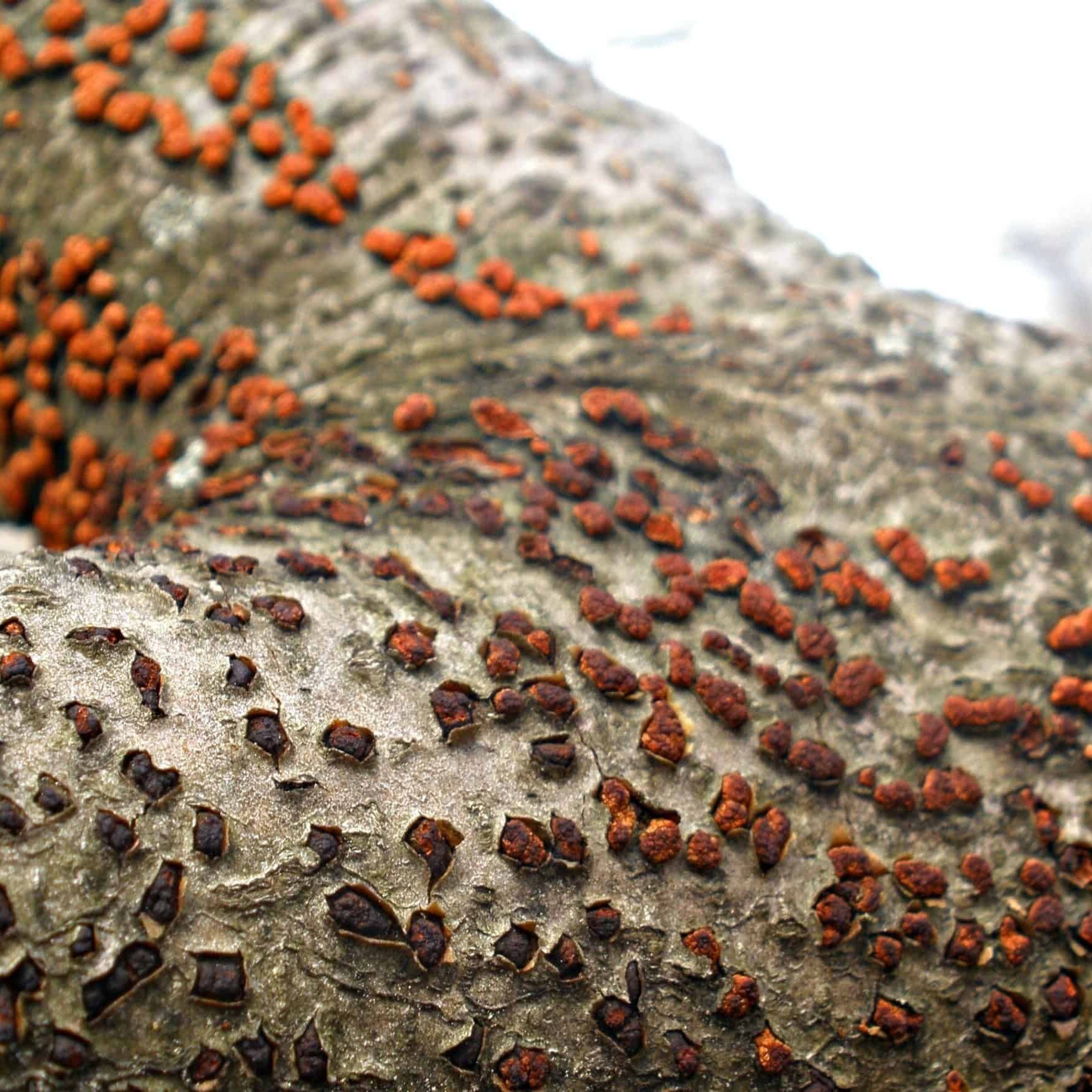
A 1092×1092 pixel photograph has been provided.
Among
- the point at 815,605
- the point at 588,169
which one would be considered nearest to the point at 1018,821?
the point at 815,605

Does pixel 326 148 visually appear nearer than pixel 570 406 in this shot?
No

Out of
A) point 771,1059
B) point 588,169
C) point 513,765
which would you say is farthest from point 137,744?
point 588,169

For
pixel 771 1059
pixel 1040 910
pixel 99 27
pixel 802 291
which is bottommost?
pixel 771 1059

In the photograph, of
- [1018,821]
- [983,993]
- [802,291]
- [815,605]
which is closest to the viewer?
[983,993]

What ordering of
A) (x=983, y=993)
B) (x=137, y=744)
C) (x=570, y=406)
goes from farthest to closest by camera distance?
(x=570, y=406) → (x=983, y=993) → (x=137, y=744)

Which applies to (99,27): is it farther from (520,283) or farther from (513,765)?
(513,765)

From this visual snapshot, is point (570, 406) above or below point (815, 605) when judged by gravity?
above

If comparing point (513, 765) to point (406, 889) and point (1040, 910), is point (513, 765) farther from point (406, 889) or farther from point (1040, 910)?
point (1040, 910)
